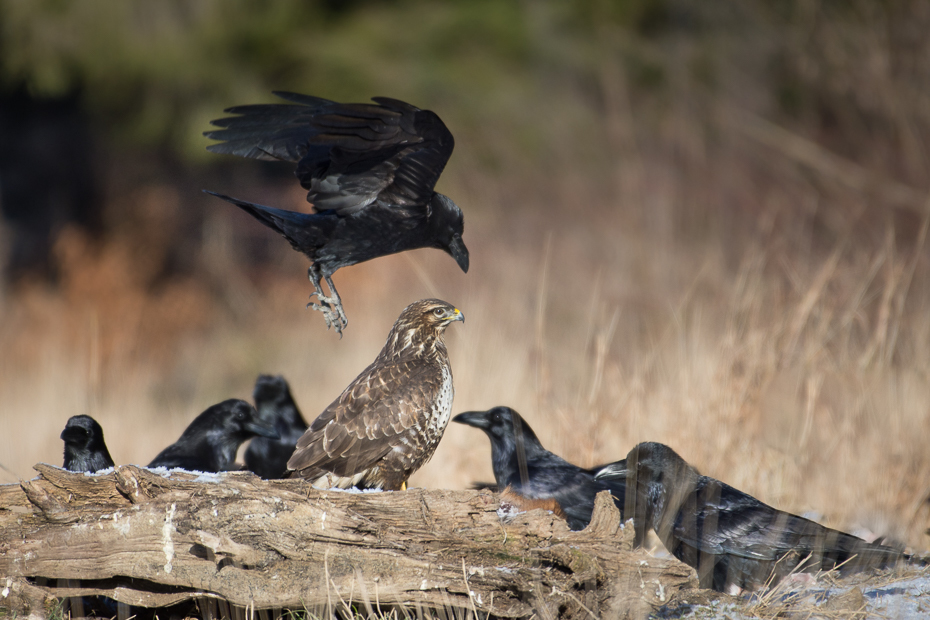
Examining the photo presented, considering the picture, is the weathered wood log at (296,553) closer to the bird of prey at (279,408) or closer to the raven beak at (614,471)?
the raven beak at (614,471)

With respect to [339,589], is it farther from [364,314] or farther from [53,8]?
[53,8]

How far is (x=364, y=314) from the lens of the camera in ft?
34.9

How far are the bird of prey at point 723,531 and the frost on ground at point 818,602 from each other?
117mm

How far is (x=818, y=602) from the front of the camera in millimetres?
3400

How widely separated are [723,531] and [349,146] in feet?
7.99

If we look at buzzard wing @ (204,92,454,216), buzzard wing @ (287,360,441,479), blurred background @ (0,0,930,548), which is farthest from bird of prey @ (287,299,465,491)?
blurred background @ (0,0,930,548)

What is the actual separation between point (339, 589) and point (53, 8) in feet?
44.2

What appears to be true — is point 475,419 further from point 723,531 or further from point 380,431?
point 723,531

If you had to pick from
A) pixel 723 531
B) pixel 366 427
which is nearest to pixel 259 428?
pixel 366 427

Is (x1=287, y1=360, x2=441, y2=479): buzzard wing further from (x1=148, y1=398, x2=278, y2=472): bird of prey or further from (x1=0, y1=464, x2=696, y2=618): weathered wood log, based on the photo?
(x1=0, y1=464, x2=696, y2=618): weathered wood log

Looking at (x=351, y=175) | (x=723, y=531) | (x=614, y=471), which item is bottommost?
(x=723, y=531)

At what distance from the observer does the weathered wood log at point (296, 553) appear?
2.93 metres

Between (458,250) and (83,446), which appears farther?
(458,250)

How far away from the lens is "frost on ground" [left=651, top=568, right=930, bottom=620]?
3221 millimetres
